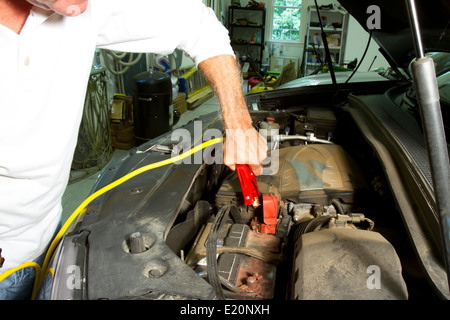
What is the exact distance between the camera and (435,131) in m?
0.56

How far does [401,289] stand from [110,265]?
69cm

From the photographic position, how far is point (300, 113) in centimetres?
210

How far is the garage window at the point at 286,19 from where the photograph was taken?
30.2ft

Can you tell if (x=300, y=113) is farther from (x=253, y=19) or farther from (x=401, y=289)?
(x=253, y=19)

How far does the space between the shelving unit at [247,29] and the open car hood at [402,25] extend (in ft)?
25.6

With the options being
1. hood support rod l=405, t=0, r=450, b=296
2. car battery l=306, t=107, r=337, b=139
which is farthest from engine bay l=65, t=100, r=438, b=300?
hood support rod l=405, t=0, r=450, b=296

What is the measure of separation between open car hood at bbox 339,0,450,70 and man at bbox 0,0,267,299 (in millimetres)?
821

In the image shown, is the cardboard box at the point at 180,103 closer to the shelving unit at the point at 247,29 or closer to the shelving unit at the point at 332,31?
the shelving unit at the point at 332,31

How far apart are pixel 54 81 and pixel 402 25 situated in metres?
1.60

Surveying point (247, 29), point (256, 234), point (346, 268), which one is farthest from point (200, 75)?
point (346, 268)

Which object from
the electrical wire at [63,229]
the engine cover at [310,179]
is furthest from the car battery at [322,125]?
the electrical wire at [63,229]

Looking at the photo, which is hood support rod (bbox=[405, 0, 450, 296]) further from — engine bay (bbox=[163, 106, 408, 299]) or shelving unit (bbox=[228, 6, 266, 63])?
shelving unit (bbox=[228, 6, 266, 63])
